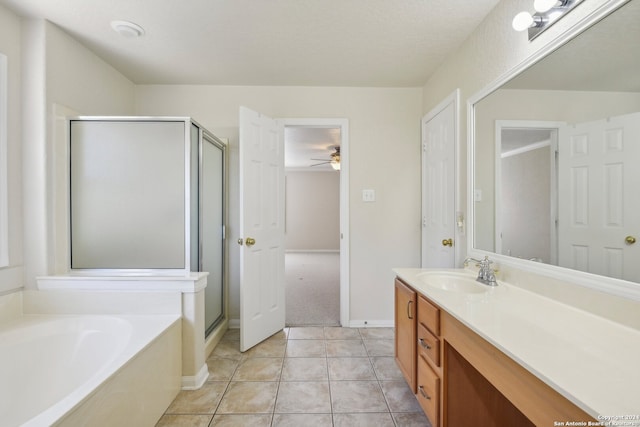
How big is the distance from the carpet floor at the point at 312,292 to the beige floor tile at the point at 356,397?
3.09 ft

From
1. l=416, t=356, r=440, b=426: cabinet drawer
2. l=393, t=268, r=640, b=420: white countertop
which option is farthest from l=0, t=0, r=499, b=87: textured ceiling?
l=416, t=356, r=440, b=426: cabinet drawer

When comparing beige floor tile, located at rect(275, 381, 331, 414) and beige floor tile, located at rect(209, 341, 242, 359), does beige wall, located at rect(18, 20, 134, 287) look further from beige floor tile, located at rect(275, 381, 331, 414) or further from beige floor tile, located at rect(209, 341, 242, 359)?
beige floor tile, located at rect(275, 381, 331, 414)

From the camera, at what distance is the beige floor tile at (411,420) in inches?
57.7

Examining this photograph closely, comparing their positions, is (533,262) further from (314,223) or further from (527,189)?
(314,223)

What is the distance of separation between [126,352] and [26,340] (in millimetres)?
698

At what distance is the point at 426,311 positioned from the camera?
137 cm

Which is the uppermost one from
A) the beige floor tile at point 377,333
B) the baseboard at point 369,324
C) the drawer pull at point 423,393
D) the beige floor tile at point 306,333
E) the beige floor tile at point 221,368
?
the drawer pull at point 423,393

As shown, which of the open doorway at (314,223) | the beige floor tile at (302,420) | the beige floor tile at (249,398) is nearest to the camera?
the beige floor tile at (302,420)

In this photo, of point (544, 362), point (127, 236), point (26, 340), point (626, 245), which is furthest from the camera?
point (127, 236)

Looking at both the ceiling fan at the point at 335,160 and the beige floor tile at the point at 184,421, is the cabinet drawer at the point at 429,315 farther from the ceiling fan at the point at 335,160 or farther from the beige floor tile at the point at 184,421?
the ceiling fan at the point at 335,160

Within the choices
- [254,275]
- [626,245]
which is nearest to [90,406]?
[254,275]

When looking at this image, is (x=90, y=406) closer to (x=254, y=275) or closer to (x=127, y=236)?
(x=127, y=236)

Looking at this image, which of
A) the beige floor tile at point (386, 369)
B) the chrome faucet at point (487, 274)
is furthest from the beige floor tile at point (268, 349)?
the chrome faucet at point (487, 274)

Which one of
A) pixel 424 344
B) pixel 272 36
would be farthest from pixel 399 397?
pixel 272 36
